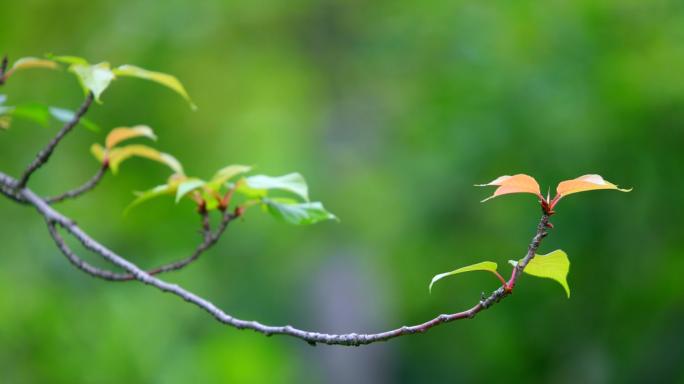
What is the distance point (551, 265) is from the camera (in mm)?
1413

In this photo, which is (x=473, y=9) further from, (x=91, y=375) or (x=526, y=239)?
(x=91, y=375)

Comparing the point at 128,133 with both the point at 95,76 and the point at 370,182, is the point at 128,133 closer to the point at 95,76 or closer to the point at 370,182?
the point at 95,76

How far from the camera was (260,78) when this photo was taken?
8.44m

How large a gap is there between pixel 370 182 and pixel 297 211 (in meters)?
5.81

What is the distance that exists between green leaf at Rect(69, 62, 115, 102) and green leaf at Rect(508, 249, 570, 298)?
0.92 meters

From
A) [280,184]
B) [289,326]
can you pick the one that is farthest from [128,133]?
[289,326]

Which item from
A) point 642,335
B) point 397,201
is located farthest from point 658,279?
point 397,201

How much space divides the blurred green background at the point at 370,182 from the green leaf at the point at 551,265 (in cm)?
393

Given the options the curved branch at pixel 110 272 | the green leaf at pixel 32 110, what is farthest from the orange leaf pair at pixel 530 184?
the green leaf at pixel 32 110

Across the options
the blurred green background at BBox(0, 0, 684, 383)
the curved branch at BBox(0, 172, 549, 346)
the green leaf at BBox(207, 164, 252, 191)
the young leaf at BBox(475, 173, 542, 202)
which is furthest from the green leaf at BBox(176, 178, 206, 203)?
the blurred green background at BBox(0, 0, 684, 383)

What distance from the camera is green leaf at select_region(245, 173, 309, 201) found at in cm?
192

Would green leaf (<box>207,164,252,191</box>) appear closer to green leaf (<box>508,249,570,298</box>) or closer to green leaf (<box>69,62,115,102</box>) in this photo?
green leaf (<box>69,62,115,102</box>)

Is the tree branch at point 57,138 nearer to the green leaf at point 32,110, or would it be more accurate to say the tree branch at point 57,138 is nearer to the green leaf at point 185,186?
the green leaf at point 32,110

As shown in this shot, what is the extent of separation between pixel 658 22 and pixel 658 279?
1.77 meters
